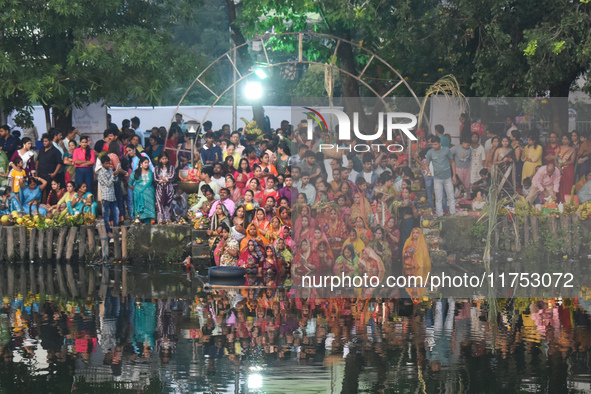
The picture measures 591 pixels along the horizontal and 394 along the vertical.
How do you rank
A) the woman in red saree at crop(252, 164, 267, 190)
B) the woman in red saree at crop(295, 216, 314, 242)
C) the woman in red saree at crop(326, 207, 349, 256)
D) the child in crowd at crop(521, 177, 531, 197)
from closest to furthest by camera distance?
the woman in red saree at crop(326, 207, 349, 256) → the woman in red saree at crop(295, 216, 314, 242) → the child in crowd at crop(521, 177, 531, 197) → the woman in red saree at crop(252, 164, 267, 190)

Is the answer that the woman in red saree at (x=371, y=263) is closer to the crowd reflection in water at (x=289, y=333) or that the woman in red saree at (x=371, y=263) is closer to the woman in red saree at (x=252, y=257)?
the crowd reflection in water at (x=289, y=333)

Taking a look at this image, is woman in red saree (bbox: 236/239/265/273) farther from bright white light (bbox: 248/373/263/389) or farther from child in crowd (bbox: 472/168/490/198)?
bright white light (bbox: 248/373/263/389)

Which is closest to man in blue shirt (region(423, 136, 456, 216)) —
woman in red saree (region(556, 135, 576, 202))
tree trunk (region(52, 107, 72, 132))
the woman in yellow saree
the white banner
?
the woman in yellow saree

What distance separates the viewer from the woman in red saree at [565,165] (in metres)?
17.4

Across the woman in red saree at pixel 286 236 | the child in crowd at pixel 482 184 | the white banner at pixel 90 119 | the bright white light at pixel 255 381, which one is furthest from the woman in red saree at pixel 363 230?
the white banner at pixel 90 119

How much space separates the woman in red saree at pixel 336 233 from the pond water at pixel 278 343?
1.36m

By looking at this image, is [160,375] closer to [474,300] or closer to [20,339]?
[20,339]

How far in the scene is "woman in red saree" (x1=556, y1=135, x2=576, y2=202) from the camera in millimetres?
17375

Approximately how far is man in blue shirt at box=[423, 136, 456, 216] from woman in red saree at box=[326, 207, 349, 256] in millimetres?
1734

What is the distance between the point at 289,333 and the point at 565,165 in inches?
292

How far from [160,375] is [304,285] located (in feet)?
19.2

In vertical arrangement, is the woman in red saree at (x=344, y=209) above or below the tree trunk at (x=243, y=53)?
below

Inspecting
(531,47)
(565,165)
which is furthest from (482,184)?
(531,47)

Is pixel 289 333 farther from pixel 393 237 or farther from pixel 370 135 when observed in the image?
pixel 370 135
